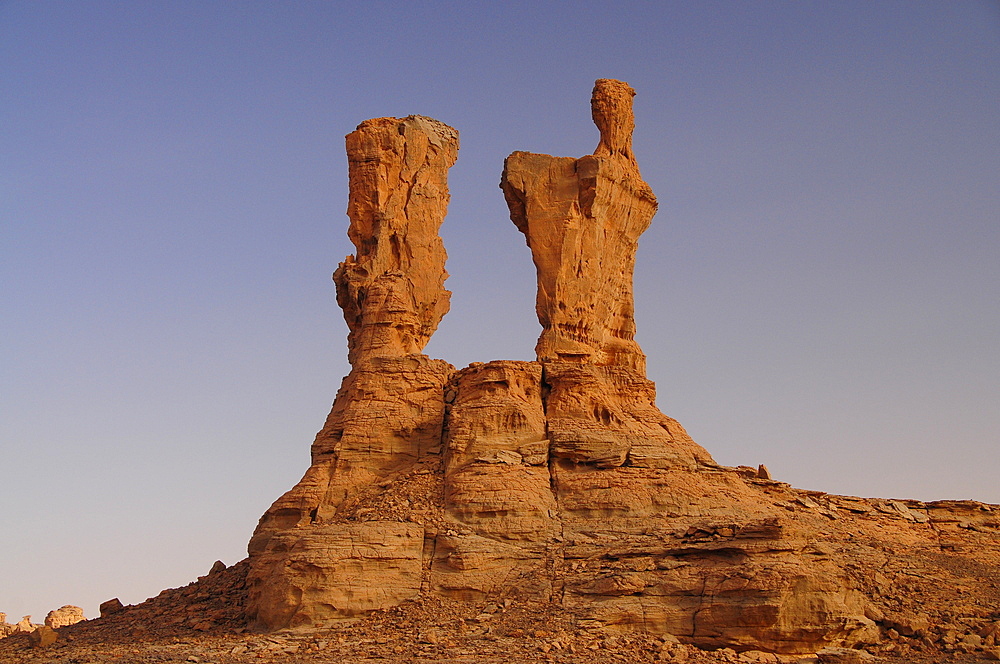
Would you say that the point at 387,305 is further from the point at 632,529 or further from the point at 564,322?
the point at 632,529

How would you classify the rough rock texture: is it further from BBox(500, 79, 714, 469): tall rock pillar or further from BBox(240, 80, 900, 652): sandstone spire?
BBox(500, 79, 714, 469): tall rock pillar

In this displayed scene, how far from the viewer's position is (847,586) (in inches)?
1297

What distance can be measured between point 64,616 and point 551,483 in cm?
2420

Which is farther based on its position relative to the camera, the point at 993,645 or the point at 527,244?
the point at 527,244

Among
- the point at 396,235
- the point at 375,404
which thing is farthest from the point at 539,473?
the point at 396,235

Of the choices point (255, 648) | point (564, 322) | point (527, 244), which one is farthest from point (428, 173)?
point (255, 648)

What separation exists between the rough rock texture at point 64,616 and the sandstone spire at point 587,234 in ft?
71.5

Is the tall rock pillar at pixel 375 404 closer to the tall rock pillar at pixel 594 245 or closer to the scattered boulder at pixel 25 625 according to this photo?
the tall rock pillar at pixel 594 245

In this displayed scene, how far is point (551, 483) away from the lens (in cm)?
3556

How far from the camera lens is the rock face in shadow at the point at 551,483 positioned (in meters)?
32.1

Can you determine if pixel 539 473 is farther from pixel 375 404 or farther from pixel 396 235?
pixel 396 235

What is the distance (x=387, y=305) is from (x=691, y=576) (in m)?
12.9

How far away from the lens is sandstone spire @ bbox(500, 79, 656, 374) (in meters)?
41.6

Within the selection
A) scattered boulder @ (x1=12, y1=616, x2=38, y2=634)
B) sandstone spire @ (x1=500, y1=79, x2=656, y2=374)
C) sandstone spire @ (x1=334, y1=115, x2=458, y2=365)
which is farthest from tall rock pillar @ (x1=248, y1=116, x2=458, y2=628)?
scattered boulder @ (x1=12, y1=616, x2=38, y2=634)
